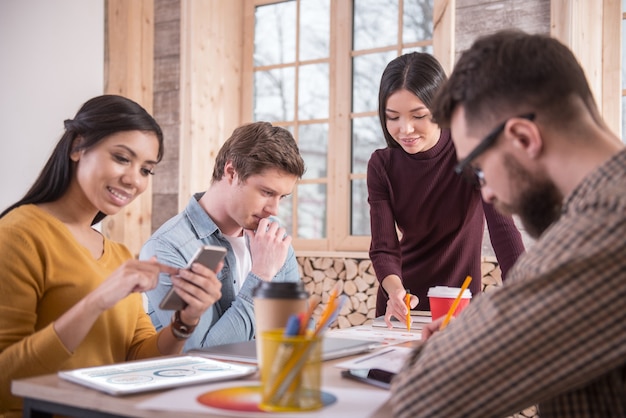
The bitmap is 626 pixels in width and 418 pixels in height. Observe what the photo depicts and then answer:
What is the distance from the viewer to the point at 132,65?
4055mm

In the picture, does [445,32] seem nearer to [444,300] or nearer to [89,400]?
[444,300]

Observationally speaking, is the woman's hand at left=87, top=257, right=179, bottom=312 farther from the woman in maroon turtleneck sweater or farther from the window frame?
the window frame

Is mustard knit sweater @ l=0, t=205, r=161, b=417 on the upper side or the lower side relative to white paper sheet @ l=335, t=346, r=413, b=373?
upper

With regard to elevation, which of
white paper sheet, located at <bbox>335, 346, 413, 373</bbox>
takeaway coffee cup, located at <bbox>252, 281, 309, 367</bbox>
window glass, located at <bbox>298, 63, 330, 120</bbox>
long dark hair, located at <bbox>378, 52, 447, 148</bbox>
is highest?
window glass, located at <bbox>298, 63, 330, 120</bbox>

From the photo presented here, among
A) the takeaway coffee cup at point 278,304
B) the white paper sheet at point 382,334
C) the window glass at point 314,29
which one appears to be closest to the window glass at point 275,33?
the window glass at point 314,29

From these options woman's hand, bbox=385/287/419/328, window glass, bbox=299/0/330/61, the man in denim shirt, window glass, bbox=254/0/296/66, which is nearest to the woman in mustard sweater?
the man in denim shirt

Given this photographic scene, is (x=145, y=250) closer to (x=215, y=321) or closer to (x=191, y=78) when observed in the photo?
(x=215, y=321)

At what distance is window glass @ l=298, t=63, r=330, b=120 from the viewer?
13.2ft

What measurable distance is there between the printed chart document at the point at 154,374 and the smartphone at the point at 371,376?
16 cm

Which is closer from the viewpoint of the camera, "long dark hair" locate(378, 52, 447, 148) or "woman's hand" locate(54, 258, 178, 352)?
A: "woman's hand" locate(54, 258, 178, 352)

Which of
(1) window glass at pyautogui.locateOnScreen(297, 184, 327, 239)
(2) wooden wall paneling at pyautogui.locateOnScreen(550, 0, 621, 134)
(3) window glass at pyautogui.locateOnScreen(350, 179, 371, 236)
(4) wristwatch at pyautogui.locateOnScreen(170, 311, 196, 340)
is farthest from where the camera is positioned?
(1) window glass at pyautogui.locateOnScreen(297, 184, 327, 239)

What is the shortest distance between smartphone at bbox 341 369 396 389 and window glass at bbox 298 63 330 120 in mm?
2977

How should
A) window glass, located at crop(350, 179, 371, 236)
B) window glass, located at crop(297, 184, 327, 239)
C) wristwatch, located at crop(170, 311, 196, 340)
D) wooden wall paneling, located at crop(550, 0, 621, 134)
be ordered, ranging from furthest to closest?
window glass, located at crop(297, 184, 327, 239) → window glass, located at crop(350, 179, 371, 236) → wooden wall paneling, located at crop(550, 0, 621, 134) → wristwatch, located at crop(170, 311, 196, 340)

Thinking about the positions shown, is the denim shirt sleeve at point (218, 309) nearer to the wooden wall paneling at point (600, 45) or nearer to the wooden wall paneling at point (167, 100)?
the wooden wall paneling at point (600, 45)
